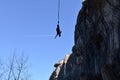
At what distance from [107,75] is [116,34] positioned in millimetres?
2489

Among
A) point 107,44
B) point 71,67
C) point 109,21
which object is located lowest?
point 71,67

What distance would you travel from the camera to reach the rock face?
20.2 meters

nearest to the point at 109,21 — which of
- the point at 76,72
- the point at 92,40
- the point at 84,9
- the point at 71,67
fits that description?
the point at 92,40

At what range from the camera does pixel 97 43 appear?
24.2m

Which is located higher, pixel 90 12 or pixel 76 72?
pixel 90 12

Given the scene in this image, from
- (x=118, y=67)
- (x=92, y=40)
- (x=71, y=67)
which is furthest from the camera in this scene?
(x=71, y=67)

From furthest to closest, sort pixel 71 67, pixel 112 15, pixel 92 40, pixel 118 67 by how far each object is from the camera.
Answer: pixel 71 67 < pixel 92 40 < pixel 112 15 < pixel 118 67

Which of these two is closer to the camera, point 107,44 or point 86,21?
point 107,44

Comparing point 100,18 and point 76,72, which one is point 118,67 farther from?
point 76,72

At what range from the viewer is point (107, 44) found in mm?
21641

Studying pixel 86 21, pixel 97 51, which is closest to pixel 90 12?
pixel 86 21

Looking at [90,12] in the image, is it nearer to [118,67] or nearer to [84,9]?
[84,9]

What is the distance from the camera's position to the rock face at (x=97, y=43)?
2025cm

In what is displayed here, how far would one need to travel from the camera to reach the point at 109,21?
21.3 meters
